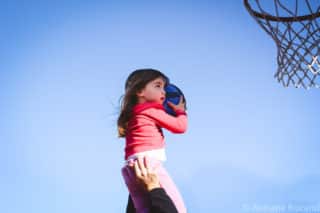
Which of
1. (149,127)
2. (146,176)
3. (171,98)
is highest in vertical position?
(171,98)

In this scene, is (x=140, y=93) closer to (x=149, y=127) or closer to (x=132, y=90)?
(x=132, y=90)

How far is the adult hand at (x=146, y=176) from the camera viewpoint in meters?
1.44

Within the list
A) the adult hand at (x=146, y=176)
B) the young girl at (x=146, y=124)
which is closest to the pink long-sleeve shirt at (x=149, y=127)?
the young girl at (x=146, y=124)

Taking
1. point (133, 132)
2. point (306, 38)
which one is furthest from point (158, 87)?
point (306, 38)

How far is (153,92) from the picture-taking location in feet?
6.22

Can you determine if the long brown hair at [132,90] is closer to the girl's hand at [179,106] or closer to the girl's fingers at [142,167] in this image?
the girl's hand at [179,106]

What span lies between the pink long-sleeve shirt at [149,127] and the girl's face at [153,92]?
0.05m

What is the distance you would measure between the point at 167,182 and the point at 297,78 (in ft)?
4.56

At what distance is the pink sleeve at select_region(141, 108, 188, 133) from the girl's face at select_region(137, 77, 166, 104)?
0.25 ft

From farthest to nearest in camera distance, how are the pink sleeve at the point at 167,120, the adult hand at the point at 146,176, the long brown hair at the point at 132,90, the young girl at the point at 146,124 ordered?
the long brown hair at the point at 132,90, the pink sleeve at the point at 167,120, the young girl at the point at 146,124, the adult hand at the point at 146,176

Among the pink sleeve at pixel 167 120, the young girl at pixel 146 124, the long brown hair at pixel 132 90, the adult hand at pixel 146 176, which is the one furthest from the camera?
the long brown hair at pixel 132 90

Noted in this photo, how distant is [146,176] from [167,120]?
1.22 feet

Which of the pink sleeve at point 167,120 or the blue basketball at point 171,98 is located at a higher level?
the blue basketball at point 171,98

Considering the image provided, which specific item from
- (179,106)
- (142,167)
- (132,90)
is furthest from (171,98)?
(142,167)
